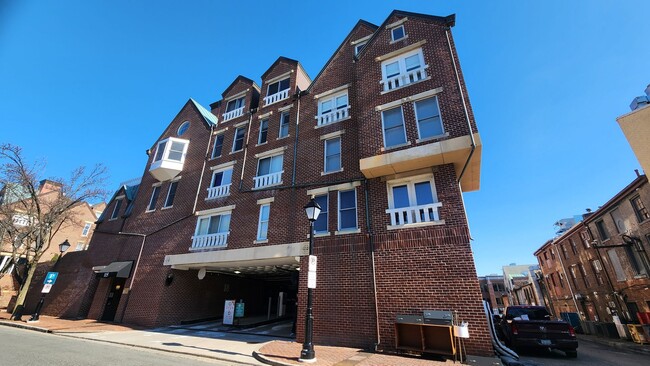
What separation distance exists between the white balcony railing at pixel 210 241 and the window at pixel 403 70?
12075mm

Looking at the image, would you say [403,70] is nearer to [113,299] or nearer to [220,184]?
[220,184]

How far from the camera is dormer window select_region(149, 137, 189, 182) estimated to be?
20.0 meters

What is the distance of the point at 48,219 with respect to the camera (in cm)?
2059

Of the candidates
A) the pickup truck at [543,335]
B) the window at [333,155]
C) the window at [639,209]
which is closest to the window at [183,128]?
the window at [333,155]

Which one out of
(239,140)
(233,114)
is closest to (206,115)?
(233,114)

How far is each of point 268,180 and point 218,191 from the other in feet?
13.4

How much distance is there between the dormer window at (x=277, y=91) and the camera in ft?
61.7

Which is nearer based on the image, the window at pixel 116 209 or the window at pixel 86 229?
the window at pixel 116 209

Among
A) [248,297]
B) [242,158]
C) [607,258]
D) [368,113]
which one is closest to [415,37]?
[368,113]

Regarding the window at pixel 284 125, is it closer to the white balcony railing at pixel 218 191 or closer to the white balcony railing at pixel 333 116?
the white balcony railing at pixel 333 116

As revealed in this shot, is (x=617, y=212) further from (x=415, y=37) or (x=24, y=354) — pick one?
(x=24, y=354)

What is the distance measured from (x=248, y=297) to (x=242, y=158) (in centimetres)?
1148

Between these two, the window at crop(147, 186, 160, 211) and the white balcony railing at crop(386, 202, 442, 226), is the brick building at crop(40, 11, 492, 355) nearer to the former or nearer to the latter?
the white balcony railing at crop(386, 202, 442, 226)

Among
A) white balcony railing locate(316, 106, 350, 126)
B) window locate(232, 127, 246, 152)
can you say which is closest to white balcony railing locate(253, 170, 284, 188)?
window locate(232, 127, 246, 152)
